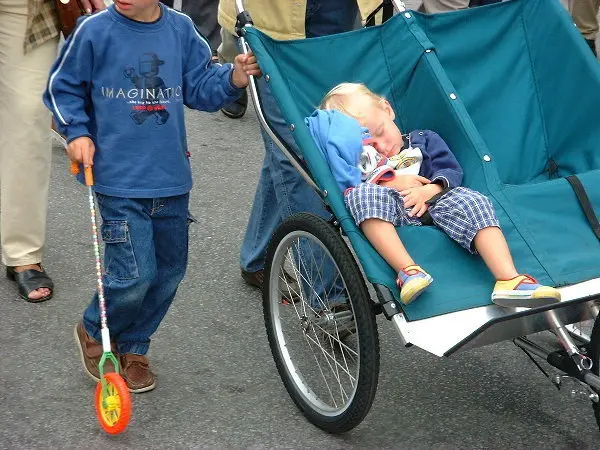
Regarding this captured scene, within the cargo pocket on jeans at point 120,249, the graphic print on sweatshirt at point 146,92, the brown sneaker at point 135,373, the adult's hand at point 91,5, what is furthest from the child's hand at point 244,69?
the brown sneaker at point 135,373

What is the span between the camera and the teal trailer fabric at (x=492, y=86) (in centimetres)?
368

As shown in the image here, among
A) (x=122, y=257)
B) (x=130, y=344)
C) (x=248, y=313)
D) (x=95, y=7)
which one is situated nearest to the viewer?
(x=122, y=257)

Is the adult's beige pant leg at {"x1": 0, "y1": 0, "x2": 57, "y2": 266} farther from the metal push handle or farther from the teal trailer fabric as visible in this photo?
the teal trailer fabric

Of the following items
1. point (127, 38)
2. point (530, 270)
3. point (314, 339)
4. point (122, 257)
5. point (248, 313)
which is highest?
point (127, 38)

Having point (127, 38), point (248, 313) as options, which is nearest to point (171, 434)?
point (248, 313)

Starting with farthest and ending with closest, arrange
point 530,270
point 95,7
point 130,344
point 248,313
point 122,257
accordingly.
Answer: point 248,313, point 95,7, point 130,344, point 122,257, point 530,270

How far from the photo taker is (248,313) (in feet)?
15.4

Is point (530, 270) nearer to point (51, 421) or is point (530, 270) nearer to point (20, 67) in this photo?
point (51, 421)

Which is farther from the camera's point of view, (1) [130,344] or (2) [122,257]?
(1) [130,344]

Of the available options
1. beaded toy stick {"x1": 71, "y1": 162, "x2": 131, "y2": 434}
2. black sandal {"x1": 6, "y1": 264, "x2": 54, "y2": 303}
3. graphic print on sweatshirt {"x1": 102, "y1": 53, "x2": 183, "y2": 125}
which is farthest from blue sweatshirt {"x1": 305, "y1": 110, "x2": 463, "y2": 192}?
black sandal {"x1": 6, "y1": 264, "x2": 54, "y2": 303}

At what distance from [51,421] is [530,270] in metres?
1.68

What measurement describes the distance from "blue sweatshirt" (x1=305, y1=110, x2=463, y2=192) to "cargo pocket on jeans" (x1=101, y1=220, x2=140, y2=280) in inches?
27.9

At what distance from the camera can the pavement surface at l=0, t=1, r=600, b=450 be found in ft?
12.2

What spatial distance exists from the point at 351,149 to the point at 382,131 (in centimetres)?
27
